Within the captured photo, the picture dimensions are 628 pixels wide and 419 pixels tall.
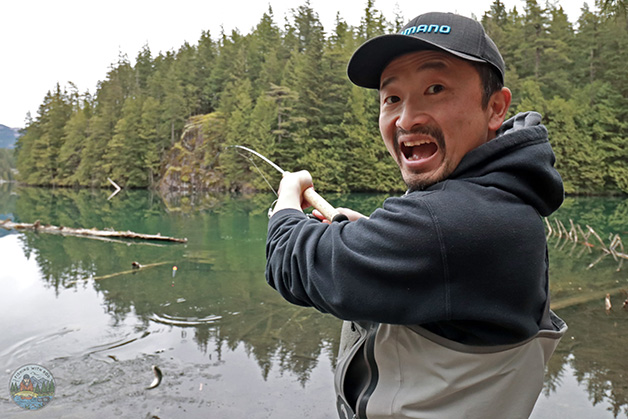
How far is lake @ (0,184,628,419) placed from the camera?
430 centimetres

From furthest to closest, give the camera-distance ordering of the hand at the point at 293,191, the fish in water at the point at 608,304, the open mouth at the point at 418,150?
the fish in water at the point at 608,304 < the hand at the point at 293,191 < the open mouth at the point at 418,150

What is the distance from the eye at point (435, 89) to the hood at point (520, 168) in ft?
0.63

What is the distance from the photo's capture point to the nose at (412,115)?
3.95 feet

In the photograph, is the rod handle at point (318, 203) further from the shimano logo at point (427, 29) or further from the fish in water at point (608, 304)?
the fish in water at point (608, 304)

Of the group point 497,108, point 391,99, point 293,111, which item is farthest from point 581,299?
point 293,111

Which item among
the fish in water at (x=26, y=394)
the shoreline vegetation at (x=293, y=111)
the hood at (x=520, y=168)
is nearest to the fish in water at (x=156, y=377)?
the fish in water at (x=26, y=394)

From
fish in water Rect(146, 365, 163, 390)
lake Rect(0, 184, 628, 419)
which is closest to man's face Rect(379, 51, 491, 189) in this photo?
lake Rect(0, 184, 628, 419)

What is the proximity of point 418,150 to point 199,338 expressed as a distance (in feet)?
17.5

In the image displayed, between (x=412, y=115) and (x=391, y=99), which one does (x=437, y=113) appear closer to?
(x=412, y=115)

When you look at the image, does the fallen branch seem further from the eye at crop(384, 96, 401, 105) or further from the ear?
the eye at crop(384, 96, 401, 105)

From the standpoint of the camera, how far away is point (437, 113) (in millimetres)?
1177

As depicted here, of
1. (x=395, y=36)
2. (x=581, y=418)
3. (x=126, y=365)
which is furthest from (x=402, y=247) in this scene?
(x=126, y=365)

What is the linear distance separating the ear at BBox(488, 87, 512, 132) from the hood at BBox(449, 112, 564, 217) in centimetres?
14

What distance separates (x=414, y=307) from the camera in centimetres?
101
